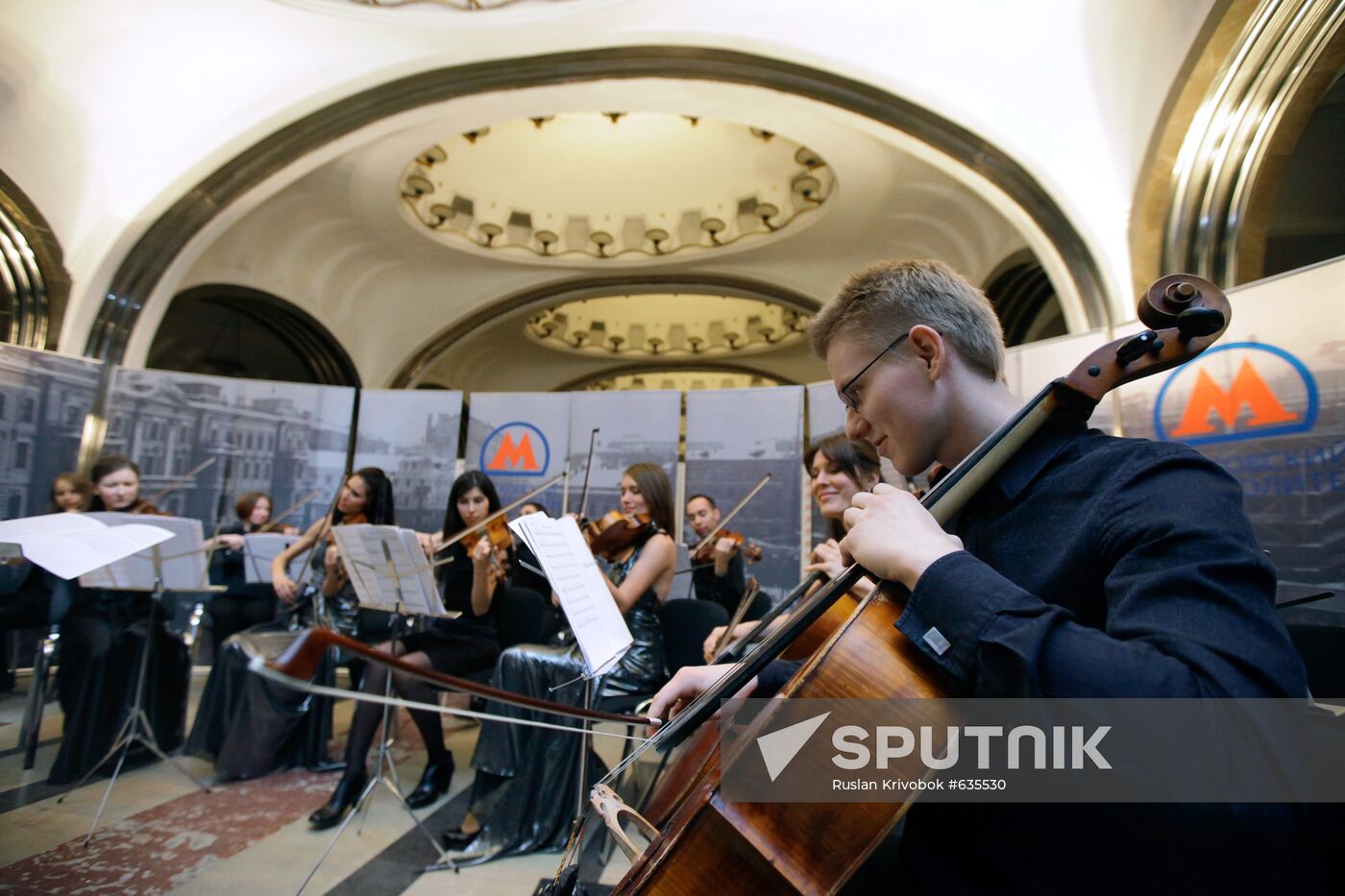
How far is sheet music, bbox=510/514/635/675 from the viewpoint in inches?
75.4

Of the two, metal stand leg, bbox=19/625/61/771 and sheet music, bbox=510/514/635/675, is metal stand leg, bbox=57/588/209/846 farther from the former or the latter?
sheet music, bbox=510/514/635/675

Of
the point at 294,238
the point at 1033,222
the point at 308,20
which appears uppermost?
the point at 308,20

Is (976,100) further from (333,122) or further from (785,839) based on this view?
(785,839)

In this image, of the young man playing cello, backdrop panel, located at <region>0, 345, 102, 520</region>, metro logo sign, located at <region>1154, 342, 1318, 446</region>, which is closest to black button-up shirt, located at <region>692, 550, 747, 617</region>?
metro logo sign, located at <region>1154, 342, 1318, 446</region>

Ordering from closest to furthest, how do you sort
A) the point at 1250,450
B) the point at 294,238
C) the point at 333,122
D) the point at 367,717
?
the point at 367,717, the point at 1250,450, the point at 333,122, the point at 294,238

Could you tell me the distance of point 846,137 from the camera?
20.3ft

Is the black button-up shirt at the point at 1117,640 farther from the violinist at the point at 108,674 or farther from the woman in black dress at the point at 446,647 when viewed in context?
the violinist at the point at 108,674

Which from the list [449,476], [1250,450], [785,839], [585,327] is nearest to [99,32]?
[449,476]

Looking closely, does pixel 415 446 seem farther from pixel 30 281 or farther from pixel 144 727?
pixel 144 727

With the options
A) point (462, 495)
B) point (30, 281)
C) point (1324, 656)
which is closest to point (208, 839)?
point (462, 495)

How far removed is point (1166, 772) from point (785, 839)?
13.9 inches

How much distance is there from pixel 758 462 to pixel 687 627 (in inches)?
108

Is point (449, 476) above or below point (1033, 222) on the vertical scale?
below

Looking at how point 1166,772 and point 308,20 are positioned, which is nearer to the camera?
point 1166,772
